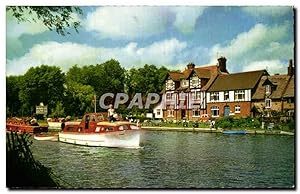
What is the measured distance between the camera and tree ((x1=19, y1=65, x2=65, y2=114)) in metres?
4.40

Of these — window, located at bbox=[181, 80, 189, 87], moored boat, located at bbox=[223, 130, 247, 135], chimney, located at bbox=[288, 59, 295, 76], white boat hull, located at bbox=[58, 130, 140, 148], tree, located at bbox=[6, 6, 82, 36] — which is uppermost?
tree, located at bbox=[6, 6, 82, 36]

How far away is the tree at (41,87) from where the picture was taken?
4.40m

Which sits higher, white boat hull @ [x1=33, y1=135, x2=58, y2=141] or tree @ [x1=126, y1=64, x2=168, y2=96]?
tree @ [x1=126, y1=64, x2=168, y2=96]

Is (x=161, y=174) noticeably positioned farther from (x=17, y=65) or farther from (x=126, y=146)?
(x=17, y=65)

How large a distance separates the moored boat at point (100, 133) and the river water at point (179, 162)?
0.05m

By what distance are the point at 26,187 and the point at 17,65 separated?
0.93 metres

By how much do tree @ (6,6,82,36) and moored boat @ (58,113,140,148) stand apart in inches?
28.2

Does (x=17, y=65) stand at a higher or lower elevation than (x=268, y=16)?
lower

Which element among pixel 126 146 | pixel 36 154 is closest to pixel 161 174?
pixel 126 146

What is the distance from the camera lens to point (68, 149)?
14.7 feet

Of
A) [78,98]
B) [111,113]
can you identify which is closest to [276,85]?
[111,113]

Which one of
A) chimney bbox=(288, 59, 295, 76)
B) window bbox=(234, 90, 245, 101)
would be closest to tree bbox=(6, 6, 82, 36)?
window bbox=(234, 90, 245, 101)

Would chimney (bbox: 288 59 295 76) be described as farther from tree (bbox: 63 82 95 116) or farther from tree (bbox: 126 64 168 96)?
tree (bbox: 63 82 95 116)

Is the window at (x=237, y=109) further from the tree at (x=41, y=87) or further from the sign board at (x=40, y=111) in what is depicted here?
the sign board at (x=40, y=111)
